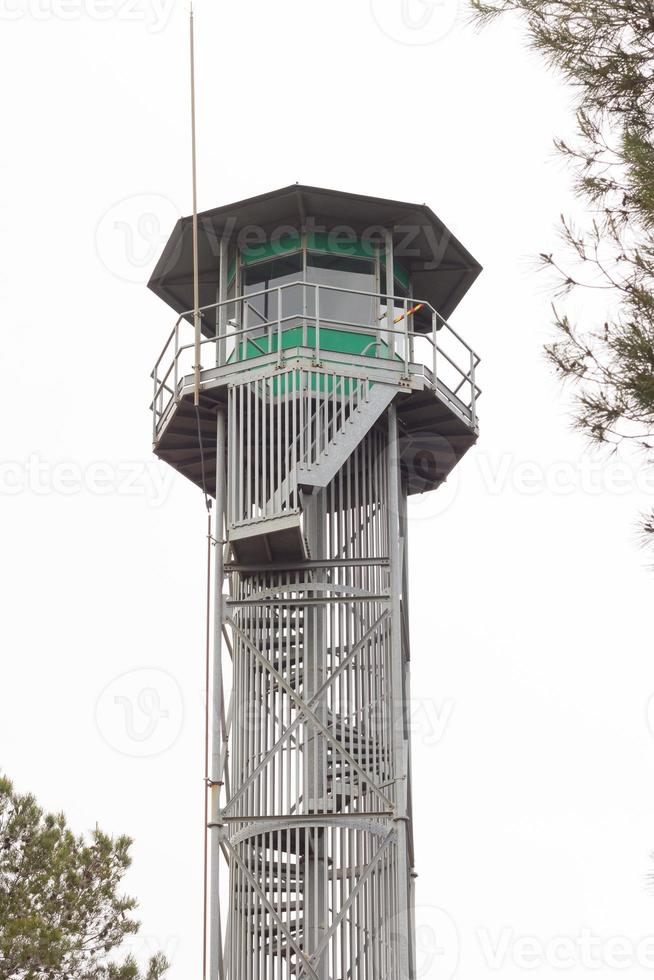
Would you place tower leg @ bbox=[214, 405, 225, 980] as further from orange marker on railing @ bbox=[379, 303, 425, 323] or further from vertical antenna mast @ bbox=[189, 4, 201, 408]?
orange marker on railing @ bbox=[379, 303, 425, 323]

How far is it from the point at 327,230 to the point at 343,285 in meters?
0.81

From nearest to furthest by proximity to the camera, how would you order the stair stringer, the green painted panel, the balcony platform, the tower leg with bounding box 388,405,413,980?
the tower leg with bounding box 388,405,413,980, the stair stringer, the balcony platform, the green painted panel

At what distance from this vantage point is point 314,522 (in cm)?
2228

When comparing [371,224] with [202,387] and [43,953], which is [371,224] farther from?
[43,953]

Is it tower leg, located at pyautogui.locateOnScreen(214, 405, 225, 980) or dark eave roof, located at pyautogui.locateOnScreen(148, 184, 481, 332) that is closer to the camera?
tower leg, located at pyautogui.locateOnScreen(214, 405, 225, 980)

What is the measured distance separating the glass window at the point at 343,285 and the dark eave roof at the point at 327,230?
0.45 metres

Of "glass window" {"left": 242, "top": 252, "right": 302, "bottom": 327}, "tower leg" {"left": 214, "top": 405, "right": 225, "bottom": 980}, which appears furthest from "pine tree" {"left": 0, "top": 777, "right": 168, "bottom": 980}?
"glass window" {"left": 242, "top": 252, "right": 302, "bottom": 327}

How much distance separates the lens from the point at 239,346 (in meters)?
22.9

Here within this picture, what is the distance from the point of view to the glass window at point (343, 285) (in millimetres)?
23219

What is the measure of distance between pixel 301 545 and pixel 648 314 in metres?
9.81

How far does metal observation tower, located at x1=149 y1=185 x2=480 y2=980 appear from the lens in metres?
20.4

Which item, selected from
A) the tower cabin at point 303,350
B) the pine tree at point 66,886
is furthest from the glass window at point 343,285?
the pine tree at point 66,886

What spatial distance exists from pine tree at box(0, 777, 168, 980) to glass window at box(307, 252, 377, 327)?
25.7 ft

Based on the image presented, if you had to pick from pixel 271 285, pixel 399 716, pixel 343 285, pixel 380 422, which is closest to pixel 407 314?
pixel 343 285
